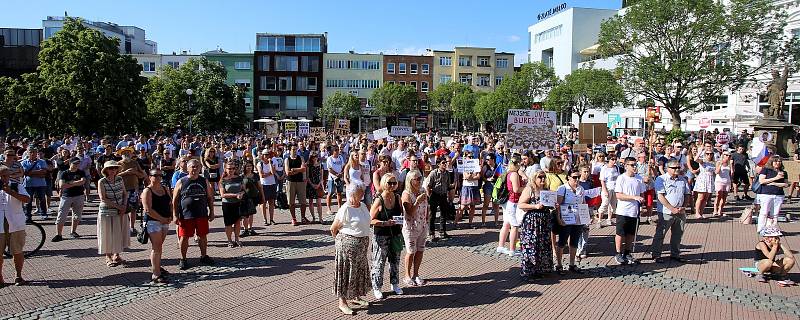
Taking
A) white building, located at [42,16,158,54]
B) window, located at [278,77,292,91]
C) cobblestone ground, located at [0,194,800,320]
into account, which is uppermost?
white building, located at [42,16,158,54]

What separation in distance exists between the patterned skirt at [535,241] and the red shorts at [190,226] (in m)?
4.57

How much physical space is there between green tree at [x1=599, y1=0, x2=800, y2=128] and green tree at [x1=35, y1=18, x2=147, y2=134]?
2757 centimetres

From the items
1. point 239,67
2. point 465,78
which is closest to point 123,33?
point 239,67

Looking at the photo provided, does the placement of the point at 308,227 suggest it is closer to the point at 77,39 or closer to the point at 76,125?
the point at 76,125

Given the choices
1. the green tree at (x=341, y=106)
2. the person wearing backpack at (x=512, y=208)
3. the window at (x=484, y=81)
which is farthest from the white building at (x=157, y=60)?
the person wearing backpack at (x=512, y=208)

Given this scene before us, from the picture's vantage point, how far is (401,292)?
7.22m

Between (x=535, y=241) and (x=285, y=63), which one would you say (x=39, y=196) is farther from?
(x=285, y=63)

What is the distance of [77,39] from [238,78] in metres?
40.7

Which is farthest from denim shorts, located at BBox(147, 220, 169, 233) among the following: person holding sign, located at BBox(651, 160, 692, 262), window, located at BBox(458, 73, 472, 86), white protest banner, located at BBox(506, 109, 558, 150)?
window, located at BBox(458, 73, 472, 86)

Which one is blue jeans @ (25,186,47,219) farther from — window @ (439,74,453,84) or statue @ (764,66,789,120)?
window @ (439,74,453,84)

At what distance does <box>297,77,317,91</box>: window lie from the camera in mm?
71625

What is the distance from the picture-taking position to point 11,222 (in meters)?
7.44

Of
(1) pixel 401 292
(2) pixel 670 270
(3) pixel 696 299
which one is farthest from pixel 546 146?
(1) pixel 401 292

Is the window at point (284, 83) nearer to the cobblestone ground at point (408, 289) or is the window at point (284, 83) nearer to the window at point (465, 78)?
the window at point (465, 78)
